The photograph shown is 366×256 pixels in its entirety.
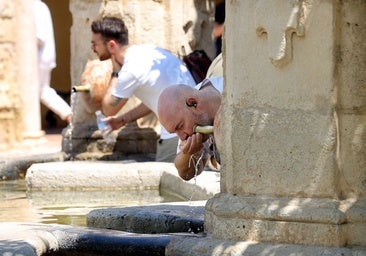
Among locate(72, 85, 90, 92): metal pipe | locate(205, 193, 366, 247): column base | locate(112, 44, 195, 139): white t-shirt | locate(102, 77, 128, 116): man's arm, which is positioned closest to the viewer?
locate(205, 193, 366, 247): column base

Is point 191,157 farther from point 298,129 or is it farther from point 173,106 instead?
point 298,129

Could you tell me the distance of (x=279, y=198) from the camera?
5391 millimetres

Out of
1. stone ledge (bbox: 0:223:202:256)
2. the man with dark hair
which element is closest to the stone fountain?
stone ledge (bbox: 0:223:202:256)

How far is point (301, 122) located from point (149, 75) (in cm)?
520

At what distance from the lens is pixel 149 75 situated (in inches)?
412

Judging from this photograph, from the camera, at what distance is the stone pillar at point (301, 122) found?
17.3 ft

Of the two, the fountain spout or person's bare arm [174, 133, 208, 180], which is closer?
person's bare arm [174, 133, 208, 180]

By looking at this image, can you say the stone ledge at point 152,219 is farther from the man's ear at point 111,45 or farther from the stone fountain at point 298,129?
the man's ear at point 111,45

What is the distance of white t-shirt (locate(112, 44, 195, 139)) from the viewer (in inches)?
411

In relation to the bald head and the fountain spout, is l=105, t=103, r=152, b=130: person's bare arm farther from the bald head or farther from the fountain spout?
the bald head

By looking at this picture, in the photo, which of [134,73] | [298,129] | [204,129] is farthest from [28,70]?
[298,129]

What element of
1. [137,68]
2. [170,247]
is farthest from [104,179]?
[170,247]

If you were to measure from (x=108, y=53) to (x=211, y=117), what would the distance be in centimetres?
481

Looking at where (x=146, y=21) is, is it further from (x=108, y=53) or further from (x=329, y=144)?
(x=329, y=144)
